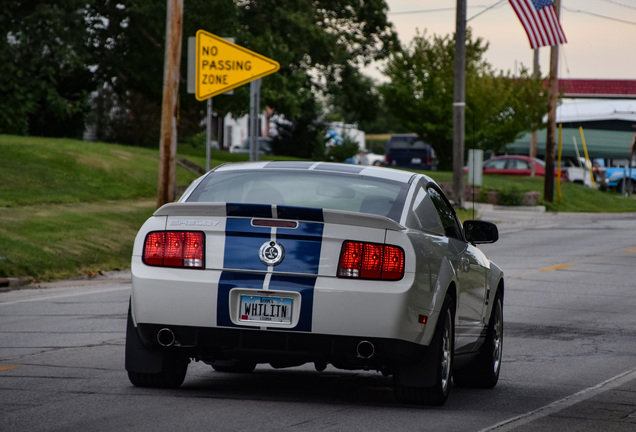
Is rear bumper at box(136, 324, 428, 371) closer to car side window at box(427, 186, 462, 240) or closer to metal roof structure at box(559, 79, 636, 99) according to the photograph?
car side window at box(427, 186, 462, 240)

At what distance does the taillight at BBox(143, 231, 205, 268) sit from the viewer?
7.14m

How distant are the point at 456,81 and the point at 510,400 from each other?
26183 mm

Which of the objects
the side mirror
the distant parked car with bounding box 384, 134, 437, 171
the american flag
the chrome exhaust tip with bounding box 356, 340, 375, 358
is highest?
the american flag

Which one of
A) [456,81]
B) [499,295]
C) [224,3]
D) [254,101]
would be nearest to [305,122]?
[224,3]

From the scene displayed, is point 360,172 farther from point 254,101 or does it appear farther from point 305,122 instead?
point 305,122

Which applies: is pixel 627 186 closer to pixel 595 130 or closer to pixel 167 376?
pixel 595 130

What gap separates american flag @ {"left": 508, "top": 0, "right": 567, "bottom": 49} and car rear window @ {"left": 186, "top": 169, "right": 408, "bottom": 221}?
24881 millimetres

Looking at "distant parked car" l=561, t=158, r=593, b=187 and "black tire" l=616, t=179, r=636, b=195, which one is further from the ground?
"distant parked car" l=561, t=158, r=593, b=187

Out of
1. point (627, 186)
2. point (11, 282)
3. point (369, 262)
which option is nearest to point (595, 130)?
point (627, 186)

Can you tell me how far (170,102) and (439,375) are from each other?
566 inches

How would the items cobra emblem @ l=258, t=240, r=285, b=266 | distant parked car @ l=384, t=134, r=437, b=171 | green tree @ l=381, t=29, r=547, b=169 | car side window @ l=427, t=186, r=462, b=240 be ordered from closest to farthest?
cobra emblem @ l=258, t=240, r=285, b=266 → car side window @ l=427, t=186, r=462, b=240 → green tree @ l=381, t=29, r=547, b=169 → distant parked car @ l=384, t=134, r=437, b=171

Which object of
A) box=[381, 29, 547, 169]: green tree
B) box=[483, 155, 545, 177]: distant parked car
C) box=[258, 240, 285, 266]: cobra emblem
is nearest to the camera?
box=[258, 240, 285, 266]: cobra emblem

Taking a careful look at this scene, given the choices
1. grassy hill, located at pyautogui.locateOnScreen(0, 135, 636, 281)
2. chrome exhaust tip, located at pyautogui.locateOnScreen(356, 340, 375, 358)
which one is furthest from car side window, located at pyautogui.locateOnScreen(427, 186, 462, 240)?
grassy hill, located at pyautogui.locateOnScreen(0, 135, 636, 281)

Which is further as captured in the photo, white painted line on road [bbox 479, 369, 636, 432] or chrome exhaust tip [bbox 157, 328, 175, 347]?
chrome exhaust tip [bbox 157, 328, 175, 347]
